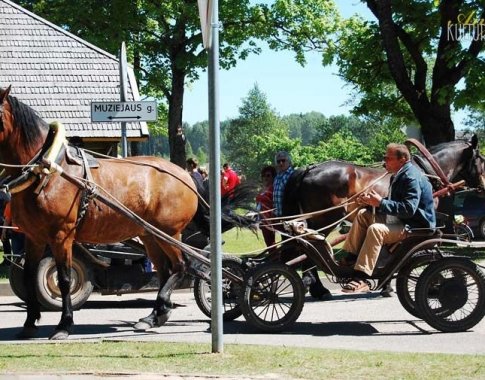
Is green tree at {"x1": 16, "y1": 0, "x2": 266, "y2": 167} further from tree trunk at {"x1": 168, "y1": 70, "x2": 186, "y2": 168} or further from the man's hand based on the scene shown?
the man's hand

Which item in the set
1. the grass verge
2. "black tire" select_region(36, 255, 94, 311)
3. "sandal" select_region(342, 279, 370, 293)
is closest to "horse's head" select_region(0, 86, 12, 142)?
the grass verge

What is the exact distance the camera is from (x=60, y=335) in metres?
9.88

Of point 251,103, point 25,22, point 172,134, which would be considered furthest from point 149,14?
point 251,103

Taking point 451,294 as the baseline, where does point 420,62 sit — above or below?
above

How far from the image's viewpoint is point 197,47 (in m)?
36.2

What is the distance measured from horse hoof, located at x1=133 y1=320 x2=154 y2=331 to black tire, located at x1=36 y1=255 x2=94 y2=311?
Result: 1.51m

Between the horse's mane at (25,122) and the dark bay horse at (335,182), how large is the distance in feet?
14.9

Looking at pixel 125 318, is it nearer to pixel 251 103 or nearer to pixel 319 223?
pixel 319 223

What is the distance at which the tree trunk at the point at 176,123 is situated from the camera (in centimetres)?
3488

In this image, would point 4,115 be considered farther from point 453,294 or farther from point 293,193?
point 453,294

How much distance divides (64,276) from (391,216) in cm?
366

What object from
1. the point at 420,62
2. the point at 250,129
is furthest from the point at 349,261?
the point at 250,129

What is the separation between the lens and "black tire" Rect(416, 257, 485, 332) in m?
10.1

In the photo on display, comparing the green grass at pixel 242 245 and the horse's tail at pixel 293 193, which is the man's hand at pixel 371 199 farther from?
the green grass at pixel 242 245
